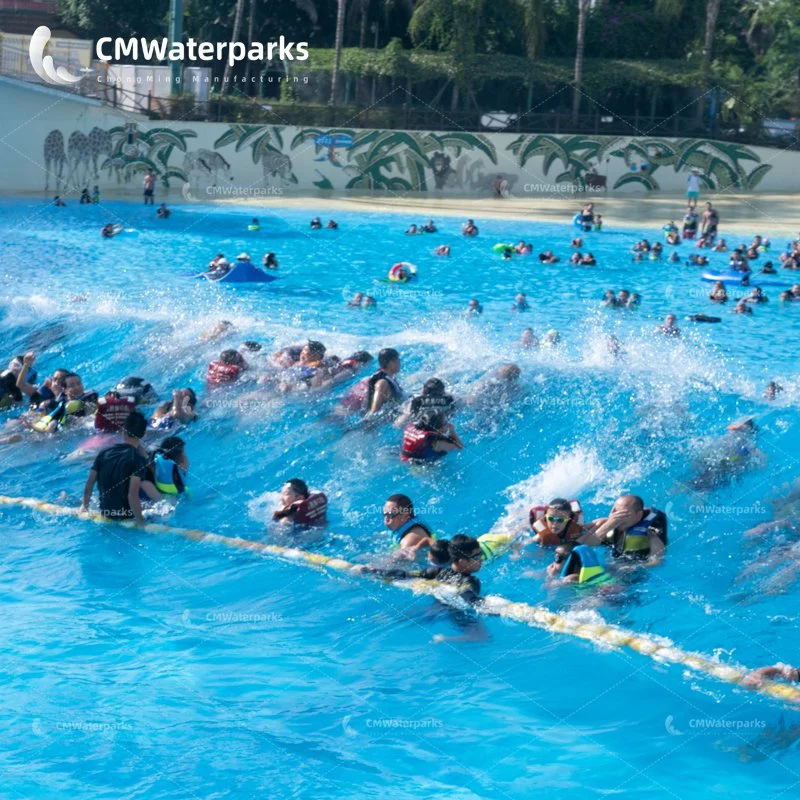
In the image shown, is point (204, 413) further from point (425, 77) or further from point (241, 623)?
point (425, 77)

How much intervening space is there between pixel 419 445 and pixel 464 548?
4.19 meters

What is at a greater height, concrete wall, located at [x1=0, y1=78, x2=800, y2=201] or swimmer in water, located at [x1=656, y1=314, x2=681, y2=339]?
concrete wall, located at [x1=0, y1=78, x2=800, y2=201]

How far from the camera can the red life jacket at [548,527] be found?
11.0 metres

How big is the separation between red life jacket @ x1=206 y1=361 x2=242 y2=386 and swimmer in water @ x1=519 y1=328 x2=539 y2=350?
15.6 feet

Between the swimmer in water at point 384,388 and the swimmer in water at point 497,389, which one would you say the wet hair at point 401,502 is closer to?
the swimmer in water at point 384,388

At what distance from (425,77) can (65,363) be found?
91.6ft

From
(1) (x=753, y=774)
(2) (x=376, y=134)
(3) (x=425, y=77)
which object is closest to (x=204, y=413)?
(1) (x=753, y=774)

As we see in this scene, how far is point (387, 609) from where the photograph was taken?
1023cm

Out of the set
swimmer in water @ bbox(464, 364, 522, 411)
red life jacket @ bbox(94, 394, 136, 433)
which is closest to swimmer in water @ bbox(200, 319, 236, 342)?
red life jacket @ bbox(94, 394, 136, 433)

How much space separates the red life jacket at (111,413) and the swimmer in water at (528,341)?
667cm

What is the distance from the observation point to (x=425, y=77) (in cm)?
4459

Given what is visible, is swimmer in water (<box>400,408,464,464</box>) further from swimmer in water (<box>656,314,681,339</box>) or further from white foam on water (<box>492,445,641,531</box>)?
swimmer in water (<box>656,314,681,339</box>)

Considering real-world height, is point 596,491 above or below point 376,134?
below

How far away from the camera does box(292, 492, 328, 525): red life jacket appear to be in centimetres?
1214
